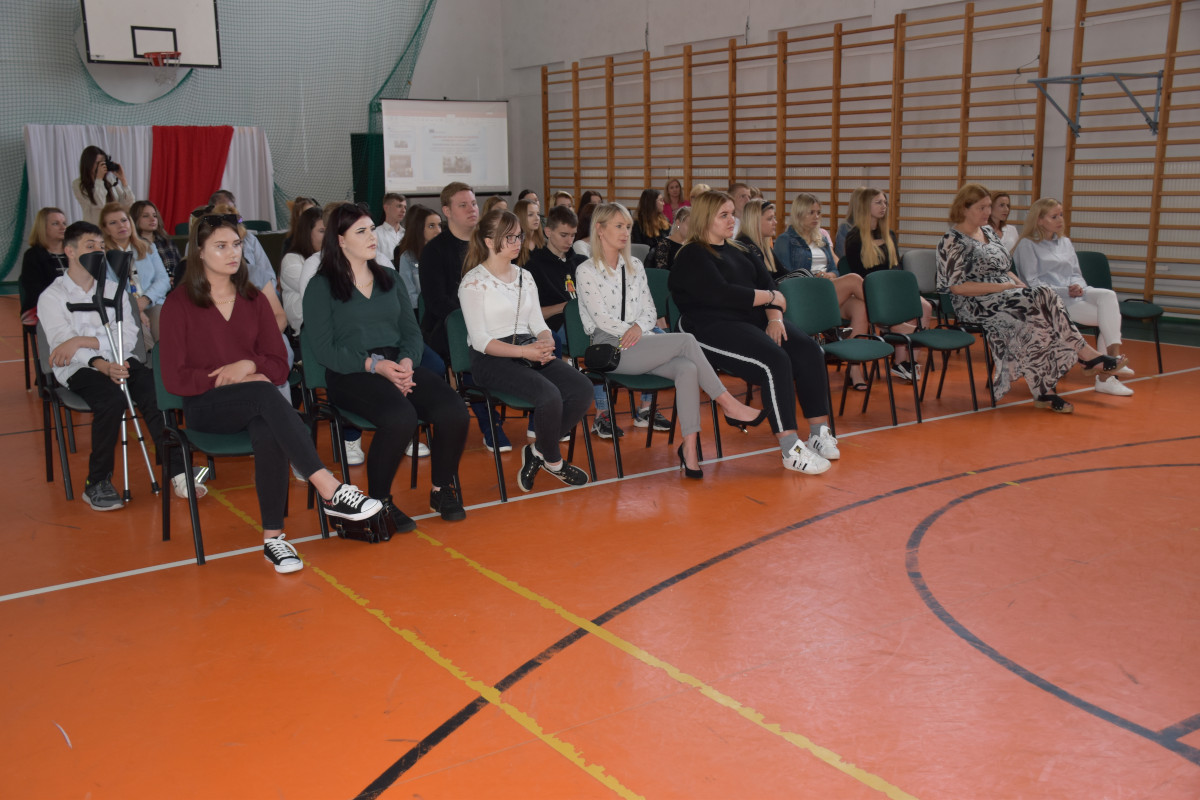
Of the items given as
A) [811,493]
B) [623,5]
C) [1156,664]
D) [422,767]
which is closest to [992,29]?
[623,5]

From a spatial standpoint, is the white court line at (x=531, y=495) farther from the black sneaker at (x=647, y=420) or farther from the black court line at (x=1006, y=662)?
the black court line at (x=1006, y=662)

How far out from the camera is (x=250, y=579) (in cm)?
335

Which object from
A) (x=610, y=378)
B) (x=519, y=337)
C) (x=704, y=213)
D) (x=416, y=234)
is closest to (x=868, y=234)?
(x=704, y=213)

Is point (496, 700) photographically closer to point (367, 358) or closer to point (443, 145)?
point (367, 358)

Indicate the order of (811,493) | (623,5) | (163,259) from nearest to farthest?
(811,493)
(163,259)
(623,5)

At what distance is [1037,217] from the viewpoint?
20.4 feet

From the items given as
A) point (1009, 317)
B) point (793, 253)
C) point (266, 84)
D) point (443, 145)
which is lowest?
point (1009, 317)

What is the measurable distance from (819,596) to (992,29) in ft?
23.5

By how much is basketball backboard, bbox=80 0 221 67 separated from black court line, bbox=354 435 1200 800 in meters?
10.9

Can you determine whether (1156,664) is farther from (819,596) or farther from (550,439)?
(550,439)

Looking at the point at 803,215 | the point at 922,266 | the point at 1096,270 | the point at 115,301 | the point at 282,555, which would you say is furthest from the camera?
the point at 922,266

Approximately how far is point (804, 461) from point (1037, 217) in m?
2.97

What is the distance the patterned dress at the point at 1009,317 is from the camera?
5.63 m

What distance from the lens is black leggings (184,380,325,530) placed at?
3488mm
